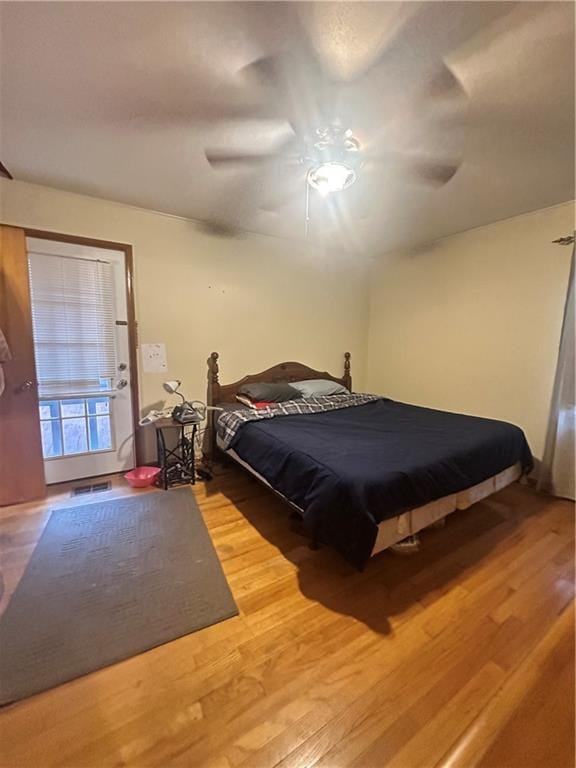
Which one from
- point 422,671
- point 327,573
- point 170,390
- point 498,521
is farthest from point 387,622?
point 170,390

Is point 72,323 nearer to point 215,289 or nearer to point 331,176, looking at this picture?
point 215,289

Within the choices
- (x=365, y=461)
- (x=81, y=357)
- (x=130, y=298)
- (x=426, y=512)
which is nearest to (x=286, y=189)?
(x=130, y=298)

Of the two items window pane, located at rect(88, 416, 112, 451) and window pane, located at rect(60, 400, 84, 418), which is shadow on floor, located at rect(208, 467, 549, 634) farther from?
window pane, located at rect(60, 400, 84, 418)

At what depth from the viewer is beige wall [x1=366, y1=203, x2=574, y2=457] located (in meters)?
2.75

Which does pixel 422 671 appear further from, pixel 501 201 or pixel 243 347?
pixel 501 201

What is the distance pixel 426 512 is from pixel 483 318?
2273mm

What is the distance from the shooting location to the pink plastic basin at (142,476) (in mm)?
2789

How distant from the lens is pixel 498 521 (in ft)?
7.70

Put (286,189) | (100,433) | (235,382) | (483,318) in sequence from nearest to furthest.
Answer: (286,189) → (100,433) → (483,318) → (235,382)

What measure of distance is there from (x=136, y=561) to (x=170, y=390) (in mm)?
1465

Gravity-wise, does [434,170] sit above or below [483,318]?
above

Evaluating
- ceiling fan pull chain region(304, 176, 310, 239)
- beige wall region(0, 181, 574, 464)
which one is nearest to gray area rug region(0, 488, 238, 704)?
beige wall region(0, 181, 574, 464)

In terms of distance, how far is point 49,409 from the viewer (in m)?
2.73

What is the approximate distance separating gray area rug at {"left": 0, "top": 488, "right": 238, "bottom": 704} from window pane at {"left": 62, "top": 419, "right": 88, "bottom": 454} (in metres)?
0.67
